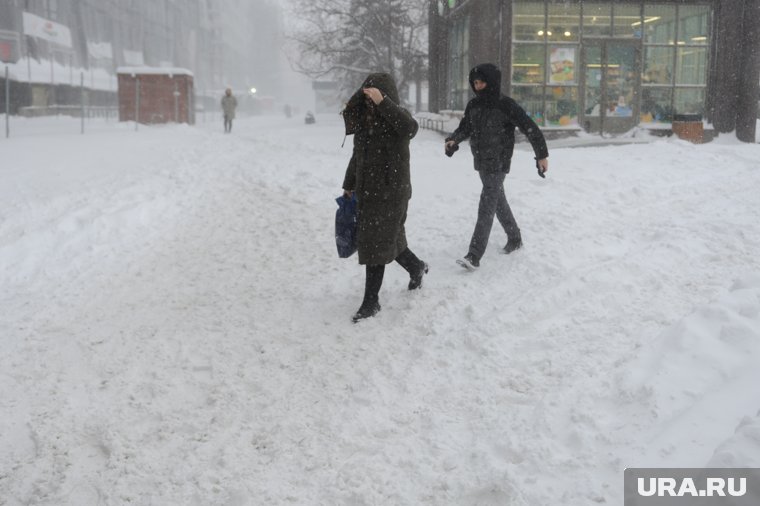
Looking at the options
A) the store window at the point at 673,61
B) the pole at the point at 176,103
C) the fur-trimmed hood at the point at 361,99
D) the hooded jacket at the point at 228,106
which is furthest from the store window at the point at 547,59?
the pole at the point at 176,103

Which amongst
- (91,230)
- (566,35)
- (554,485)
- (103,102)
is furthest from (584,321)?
(103,102)

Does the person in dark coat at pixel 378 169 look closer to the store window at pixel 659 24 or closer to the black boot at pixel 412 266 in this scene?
the black boot at pixel 412 266

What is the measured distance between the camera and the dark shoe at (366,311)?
5.66 m

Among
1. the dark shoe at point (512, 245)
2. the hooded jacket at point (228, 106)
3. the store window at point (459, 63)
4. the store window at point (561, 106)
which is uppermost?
the store window at point (459, 63)

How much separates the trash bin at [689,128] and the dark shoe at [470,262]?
1280cm

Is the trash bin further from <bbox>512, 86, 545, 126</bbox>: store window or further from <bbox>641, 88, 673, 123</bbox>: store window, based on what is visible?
<bbox>512, 86, 545, 126</bbox>: store window

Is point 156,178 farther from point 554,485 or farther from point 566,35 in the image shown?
point 566,35

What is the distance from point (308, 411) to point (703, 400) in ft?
6.77

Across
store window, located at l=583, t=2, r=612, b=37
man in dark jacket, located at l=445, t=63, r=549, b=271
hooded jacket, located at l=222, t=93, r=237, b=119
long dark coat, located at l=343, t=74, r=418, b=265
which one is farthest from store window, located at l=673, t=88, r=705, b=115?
hooded jacket, located at l=222, t=93, r=237, b=119

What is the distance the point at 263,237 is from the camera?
8281 millimetres

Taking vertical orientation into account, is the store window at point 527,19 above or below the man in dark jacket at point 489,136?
above

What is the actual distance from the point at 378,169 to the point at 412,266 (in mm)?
964

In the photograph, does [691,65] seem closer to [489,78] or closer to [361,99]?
[489,78]

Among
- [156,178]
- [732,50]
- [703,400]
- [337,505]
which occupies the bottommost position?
[337,505]
